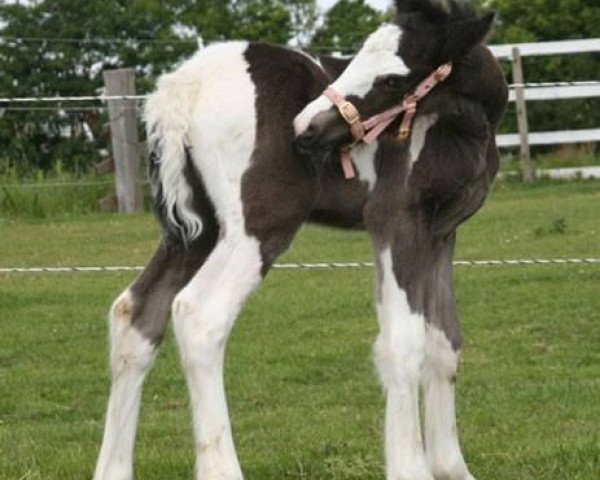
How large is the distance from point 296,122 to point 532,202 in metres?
12.8

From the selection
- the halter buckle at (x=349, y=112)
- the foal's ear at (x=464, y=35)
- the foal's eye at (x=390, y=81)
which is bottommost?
the halter buckle at (x=349, y=112)

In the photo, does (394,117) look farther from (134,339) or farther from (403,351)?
(134,339)

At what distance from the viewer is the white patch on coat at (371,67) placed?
5.42m

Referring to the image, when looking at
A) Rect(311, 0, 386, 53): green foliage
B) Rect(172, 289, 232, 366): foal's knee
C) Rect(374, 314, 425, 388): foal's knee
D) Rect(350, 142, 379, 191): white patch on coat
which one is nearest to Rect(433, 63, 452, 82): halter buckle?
Rect(350, 142, 379, 191): white patch on coat

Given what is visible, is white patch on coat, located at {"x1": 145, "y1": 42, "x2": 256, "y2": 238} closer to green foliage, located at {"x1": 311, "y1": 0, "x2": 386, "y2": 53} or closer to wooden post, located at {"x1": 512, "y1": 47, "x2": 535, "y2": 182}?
wooden post, located at {"x1": 512, "y1": 47, "x2": 535, "y2": 182}

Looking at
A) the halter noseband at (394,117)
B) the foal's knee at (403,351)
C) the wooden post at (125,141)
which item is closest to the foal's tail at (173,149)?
the halter noseband at (394,117)

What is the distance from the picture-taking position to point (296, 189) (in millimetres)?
5496

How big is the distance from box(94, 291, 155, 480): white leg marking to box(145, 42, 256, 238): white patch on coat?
1.59 feet

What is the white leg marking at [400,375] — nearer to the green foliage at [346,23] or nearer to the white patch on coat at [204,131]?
the white patch on coat at [204,131]

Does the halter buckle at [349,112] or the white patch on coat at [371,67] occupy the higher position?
the white patch on coat at [371,67]

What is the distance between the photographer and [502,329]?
10312 mm

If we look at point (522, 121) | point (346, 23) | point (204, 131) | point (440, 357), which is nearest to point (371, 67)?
point (204, 131)

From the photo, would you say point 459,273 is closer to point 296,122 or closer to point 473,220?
point 473,220

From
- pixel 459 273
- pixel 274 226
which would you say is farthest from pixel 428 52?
pixel 459 273
